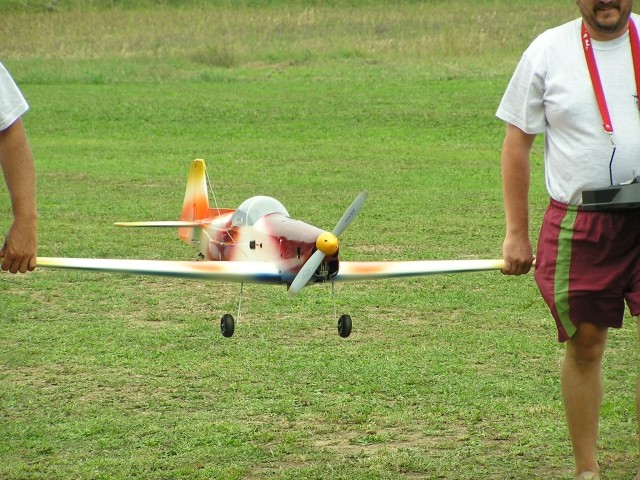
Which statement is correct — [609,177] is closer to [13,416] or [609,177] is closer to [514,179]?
[514,179]

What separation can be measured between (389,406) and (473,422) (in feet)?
1.55

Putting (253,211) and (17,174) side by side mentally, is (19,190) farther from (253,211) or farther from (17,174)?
(253,211)

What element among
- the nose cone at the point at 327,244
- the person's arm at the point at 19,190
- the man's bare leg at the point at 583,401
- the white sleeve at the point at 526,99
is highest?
the white sleeve at the point at 526,99

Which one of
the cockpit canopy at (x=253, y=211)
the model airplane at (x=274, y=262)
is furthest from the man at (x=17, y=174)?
the cockpit canopy at (x=253, y=211)

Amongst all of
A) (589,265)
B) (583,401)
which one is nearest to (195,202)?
(583,401)

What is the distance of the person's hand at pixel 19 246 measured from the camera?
4020 mm

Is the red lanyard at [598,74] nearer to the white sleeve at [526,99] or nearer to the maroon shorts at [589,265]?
the white sleeve at [526,99]

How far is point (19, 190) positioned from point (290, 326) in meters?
3.60

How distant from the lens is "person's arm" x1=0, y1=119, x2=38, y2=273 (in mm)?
3959

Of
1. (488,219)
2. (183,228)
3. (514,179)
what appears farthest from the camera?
(488,219)

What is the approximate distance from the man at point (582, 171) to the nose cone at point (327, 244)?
1835 mm

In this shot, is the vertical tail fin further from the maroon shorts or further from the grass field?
the maroon shorts

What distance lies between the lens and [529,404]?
18.4 feet

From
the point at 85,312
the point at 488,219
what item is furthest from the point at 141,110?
the point at 85,312
